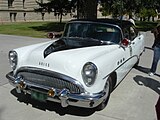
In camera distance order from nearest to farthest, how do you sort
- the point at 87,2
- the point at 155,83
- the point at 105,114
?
the point at 105,114 → the point at 155,83 → the point at 87,2

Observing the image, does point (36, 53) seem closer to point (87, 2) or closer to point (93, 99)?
point (93, 99)

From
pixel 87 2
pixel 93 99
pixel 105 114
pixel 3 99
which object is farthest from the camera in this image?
pixel 87 2

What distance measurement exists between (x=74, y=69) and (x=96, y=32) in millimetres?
1684

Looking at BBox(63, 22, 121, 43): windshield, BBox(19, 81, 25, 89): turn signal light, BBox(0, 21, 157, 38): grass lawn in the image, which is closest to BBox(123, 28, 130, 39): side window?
BBox(63, 22, 121, 43): windshield

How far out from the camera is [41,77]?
4.33 meters

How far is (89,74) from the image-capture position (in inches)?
163

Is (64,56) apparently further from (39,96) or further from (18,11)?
(18,11)

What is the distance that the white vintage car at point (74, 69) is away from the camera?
13.5 feet

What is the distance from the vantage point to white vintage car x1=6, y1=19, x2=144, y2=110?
4.13 meters

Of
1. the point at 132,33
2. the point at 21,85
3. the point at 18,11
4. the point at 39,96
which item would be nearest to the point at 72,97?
the point at 39,96

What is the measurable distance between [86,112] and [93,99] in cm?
60

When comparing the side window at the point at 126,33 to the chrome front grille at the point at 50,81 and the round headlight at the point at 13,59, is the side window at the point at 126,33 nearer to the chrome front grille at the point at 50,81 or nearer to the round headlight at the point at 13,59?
the chrome front grille at the point at 50,81

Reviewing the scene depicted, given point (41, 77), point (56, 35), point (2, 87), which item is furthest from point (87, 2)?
point (41, 77)

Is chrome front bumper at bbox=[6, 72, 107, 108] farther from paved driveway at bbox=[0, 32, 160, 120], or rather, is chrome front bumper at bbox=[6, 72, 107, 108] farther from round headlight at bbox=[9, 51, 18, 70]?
round headlight at bbox=[9, 51, 18, 70]
